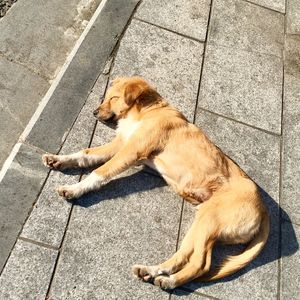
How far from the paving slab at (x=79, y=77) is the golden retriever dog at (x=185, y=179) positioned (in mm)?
312

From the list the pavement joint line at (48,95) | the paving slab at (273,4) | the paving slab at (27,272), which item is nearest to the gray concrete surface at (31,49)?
the pavement joint line at (48,95)

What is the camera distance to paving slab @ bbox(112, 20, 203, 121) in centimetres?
609

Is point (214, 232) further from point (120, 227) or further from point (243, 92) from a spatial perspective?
point (243, 92)

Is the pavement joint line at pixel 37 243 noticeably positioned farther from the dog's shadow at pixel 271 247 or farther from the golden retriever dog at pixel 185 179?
the dog's shadow at pixel 271 247

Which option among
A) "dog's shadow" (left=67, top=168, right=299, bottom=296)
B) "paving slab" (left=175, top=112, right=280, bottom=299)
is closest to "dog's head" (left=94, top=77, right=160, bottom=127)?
"dog's shadow" (left=67, top=168, right=299, bottom=296)

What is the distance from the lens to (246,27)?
285 inches

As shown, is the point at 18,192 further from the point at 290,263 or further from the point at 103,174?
the point at 290,263

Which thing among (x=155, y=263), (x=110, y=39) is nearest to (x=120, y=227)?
(x=155, y=263)

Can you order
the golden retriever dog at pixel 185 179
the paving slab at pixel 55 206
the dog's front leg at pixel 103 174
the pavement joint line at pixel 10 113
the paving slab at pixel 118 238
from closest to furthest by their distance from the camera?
the paving slab at pixel 118 238 → the paving slab at pixel 55 206 → the golden retriever dog at pixel 185 179 → the dog's front leg at pixel 103 174 → the pavement joint line at pixel 10 113

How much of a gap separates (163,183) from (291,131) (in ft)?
6.70

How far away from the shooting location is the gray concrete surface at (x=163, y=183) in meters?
4.66

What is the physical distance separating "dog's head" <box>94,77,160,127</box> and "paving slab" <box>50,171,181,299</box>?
713mm

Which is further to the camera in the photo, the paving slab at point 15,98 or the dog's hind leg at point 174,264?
the paving slab at point 15,98

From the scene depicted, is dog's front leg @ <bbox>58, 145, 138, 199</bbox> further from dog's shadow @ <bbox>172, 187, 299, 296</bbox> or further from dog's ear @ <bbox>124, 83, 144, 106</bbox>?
dog's shadow @ <bbox>172, 187, 299, 296</bbox>
